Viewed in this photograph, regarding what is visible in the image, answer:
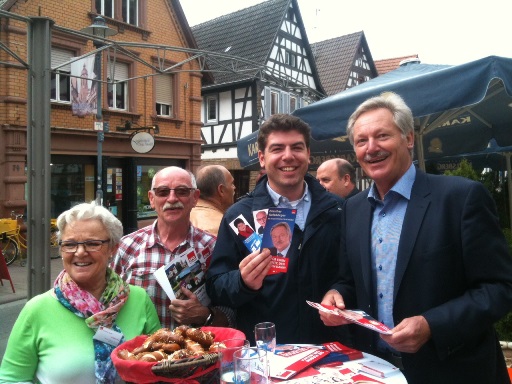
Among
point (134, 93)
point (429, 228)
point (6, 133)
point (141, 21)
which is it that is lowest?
point (429, 228)

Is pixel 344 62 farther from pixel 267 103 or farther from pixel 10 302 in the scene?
pixel 10 302

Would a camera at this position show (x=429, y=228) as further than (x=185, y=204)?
No

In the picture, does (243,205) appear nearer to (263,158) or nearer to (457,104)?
(263,158)

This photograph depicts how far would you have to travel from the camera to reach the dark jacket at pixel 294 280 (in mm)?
2396

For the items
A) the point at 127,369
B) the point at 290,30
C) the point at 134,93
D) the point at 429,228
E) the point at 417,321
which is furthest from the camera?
the point at 290,30

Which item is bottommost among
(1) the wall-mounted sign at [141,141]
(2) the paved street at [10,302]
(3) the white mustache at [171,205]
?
(2) the paved street at [10,302]

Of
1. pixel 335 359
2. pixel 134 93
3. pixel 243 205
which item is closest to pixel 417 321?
pixel 335 359

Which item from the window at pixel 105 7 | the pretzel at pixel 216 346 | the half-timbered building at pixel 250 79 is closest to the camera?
the pretzel at pixel 216 346

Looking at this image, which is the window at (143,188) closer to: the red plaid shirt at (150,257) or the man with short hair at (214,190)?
the man with short hair at (214,190)

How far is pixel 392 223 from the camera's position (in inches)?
87.0

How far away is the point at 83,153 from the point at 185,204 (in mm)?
12899

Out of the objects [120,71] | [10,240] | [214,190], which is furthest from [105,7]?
[214,190]

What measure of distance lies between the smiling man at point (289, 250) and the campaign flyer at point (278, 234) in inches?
7.7

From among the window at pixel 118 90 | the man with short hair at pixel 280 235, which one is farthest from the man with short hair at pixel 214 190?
the window at pixel 118 90
